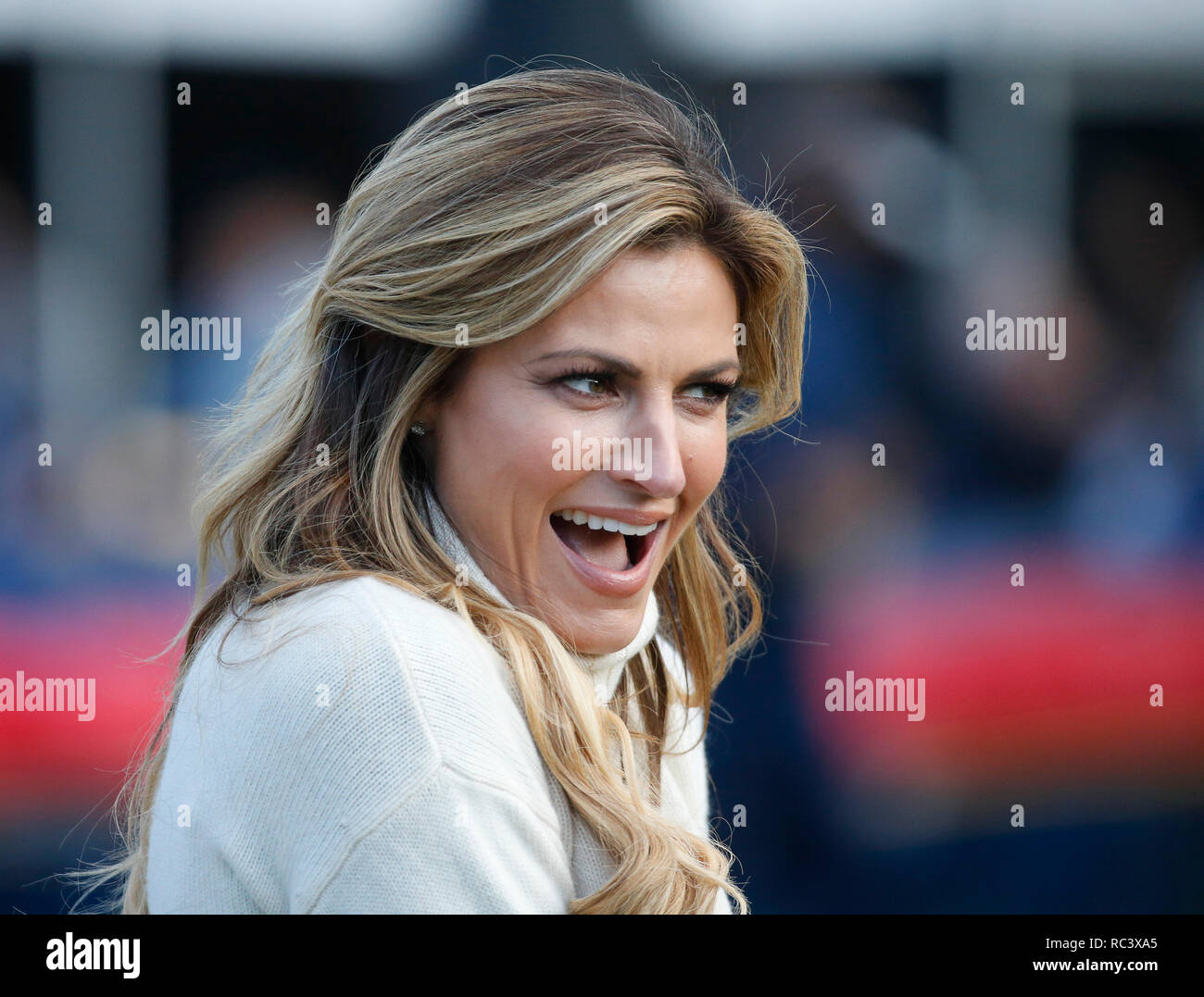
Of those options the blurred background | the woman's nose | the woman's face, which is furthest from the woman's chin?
the blurred background

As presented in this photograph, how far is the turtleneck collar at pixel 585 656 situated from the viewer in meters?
1.70

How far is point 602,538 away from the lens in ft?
6.15

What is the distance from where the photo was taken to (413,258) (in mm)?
1663

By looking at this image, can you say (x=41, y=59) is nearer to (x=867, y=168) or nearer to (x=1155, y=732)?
(x=867, y=168)

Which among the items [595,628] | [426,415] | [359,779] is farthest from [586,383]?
[359,779]

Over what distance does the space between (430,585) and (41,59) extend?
1.88 metres

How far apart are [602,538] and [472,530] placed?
0.87ft

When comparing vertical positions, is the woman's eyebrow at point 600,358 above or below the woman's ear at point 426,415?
above

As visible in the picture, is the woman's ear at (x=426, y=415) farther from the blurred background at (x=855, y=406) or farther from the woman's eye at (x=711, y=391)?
the blurred background at (x=855, y=406)

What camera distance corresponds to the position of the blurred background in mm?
2545

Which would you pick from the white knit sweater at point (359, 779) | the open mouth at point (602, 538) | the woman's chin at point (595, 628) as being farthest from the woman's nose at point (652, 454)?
the white knit sweater at point (359, 779)

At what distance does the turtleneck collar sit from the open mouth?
100 millimetres

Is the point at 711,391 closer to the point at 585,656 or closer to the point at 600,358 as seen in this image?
the point at 600,358

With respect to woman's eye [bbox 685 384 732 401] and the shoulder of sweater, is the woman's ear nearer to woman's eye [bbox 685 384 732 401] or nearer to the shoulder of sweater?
the shoulder of sweater
